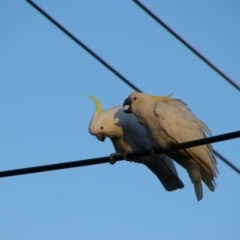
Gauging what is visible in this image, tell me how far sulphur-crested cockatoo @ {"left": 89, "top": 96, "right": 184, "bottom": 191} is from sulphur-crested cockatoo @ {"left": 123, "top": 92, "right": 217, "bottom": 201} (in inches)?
12.1

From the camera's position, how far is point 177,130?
17.8ft

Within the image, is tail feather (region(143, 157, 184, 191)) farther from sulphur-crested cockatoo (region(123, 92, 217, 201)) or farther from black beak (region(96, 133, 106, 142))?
black beak (region(96, 133, 106, 142))

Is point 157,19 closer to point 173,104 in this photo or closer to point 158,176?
point 173,104

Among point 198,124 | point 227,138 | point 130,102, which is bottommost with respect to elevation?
point 227,138

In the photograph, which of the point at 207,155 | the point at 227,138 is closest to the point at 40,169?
the point at 227,138

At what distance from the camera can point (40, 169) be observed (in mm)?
4312

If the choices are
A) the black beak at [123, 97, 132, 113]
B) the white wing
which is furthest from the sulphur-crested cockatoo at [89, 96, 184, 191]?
the white wing

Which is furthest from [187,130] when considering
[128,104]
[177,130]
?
[128,104]

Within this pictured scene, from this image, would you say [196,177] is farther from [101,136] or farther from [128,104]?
[101,136]

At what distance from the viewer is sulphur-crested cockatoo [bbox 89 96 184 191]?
5941mm

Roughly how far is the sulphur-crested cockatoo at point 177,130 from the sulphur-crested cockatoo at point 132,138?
31 centimetres

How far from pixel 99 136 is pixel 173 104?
0.77 meters

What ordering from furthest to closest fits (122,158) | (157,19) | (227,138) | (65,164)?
(122,158) → (157,19) → (65,164) → (227,138)

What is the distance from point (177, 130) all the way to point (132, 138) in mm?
651
